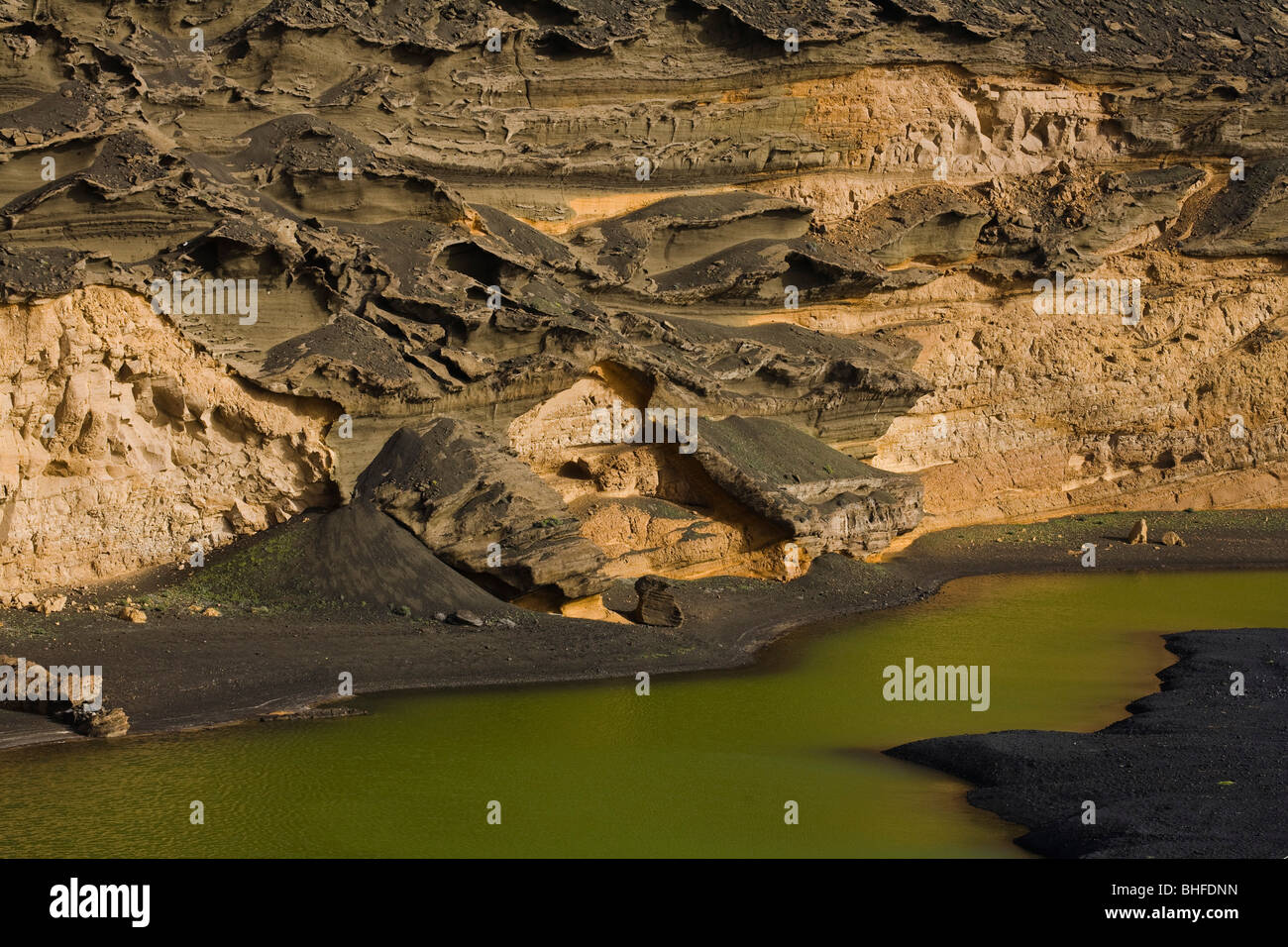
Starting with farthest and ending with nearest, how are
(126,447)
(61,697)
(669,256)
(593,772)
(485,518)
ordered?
(669,256) < (485,518) < (126,447) < (61,697) < (593,772)

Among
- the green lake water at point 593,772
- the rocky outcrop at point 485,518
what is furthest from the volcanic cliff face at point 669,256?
the green lake water at point 593,772

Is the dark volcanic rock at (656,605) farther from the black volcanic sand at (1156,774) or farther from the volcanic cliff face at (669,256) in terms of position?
the black volcanic sand at (1156,774)

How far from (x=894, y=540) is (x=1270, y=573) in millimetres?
8756

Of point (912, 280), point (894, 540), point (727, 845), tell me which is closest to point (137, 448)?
point (727, 845)

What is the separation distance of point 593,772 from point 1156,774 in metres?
7.00

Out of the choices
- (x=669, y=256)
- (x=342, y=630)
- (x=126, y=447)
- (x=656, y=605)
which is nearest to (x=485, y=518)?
(x=342, y=630)

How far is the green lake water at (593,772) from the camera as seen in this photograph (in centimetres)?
1537

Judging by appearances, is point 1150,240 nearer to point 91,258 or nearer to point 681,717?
point 681,717

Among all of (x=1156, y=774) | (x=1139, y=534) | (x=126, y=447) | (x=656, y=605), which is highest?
(x=126, y=447)

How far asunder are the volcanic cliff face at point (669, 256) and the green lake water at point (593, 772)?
475 cm

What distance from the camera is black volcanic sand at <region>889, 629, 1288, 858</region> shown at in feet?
46.8

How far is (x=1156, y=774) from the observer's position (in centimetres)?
1670

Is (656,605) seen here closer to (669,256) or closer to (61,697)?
(61,697)

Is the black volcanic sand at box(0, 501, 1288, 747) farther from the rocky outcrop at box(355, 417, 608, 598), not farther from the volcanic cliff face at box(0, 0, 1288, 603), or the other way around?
the volcanic cliff face at box(0, 0, 1288, 603)
